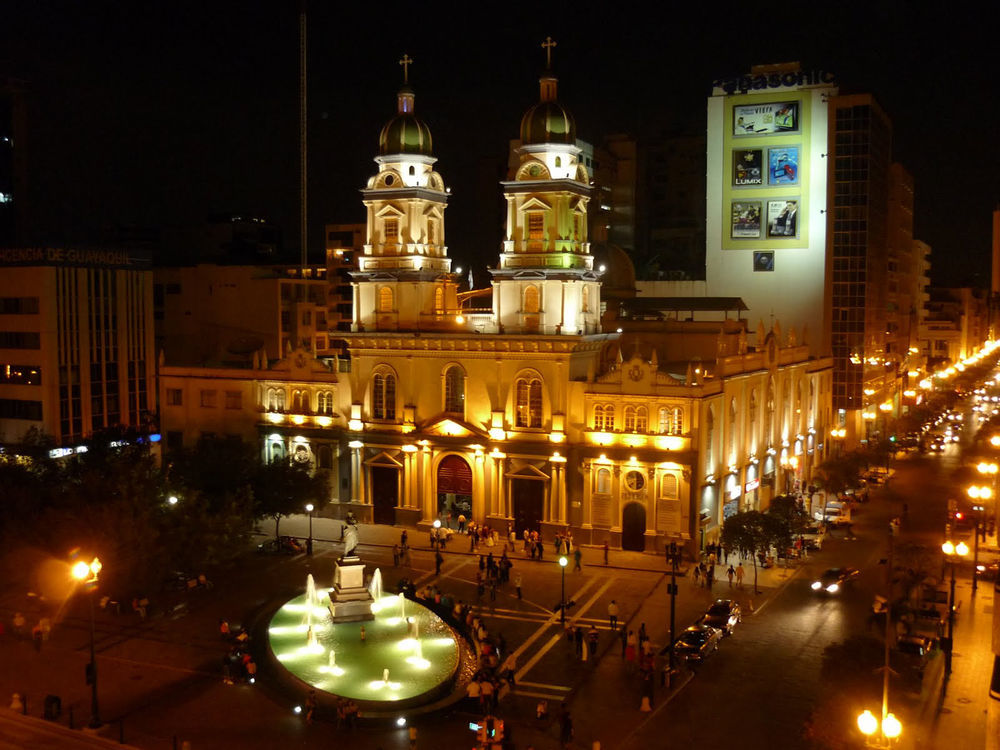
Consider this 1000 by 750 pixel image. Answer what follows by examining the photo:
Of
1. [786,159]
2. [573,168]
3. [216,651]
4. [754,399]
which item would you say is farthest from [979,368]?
[216,651]

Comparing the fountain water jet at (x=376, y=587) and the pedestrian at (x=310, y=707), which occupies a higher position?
the fountain water jet at (x=376, y=587)

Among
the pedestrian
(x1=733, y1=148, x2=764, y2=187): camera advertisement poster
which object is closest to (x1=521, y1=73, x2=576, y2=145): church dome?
the pedestrian

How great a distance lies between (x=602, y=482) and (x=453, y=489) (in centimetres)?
875

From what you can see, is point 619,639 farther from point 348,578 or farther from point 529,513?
point 529,513

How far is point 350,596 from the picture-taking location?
127 feet

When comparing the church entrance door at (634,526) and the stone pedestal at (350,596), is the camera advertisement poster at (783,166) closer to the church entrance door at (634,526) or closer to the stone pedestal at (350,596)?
the church entrance door at (634,526)

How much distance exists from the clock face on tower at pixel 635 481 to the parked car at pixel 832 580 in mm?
9957

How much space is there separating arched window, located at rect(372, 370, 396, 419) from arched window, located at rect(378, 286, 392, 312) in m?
3.68

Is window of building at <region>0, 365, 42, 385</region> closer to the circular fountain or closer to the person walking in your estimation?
the circular fountain

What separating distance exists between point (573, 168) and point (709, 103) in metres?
38.9

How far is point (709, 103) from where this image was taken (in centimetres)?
8856

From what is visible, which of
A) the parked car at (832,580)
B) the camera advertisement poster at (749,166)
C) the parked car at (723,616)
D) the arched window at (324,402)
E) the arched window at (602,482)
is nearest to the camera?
the parked car at (723,616)

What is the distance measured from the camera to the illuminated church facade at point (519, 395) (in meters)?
51.3

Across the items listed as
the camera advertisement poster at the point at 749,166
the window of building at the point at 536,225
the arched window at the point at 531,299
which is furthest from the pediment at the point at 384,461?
the camera advertisement poster at the point at 749,166
